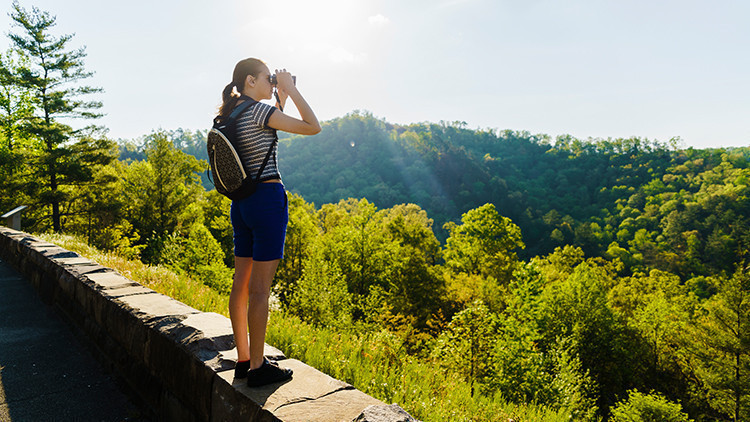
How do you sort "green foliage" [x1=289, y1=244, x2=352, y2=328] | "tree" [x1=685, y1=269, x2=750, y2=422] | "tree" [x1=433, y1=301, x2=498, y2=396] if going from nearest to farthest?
"tree" [x1=433, y1=301, x2=498, y2=396]
"green foliage" [x1=289, y1=244, x2=352, y2=328]
"tree" [x1=685, y1=269, x2=750, y2=422]

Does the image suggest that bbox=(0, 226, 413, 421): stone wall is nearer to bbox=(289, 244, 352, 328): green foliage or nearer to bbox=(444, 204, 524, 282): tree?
bbox=(289, 244, 352, 328): green foliage

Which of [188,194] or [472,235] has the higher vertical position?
[188,194]

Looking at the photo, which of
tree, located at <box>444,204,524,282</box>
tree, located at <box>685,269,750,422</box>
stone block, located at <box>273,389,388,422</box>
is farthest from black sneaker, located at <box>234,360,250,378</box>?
tree, located at <box>685,269,750,422</box>

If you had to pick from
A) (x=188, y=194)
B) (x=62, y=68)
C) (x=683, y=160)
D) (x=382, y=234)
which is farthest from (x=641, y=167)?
(x=62, y=68)

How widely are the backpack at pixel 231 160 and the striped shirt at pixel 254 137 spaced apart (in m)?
0.02

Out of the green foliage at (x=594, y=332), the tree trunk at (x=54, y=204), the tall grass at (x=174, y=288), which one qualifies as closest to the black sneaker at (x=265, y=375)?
the tall grass at (x=174, y=288)

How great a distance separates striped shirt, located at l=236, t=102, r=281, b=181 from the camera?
2.13m

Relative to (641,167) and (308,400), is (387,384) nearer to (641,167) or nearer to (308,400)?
(308,400)

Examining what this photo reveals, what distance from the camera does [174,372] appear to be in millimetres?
2535

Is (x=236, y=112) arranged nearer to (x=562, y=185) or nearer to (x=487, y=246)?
(x=487, y=246)

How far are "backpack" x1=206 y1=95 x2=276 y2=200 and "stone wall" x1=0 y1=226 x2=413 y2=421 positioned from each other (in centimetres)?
99

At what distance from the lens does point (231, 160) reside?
2.14 metres

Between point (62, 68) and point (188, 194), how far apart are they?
10.3 metres

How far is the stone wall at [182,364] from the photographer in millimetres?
1878
